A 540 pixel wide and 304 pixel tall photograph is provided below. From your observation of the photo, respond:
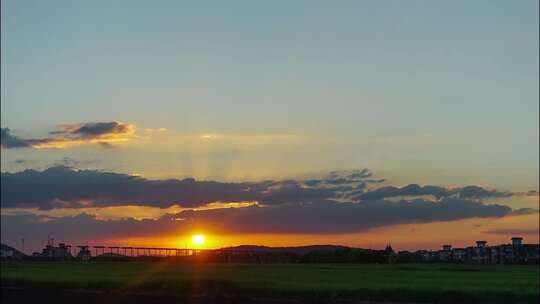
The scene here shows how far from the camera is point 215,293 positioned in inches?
1182

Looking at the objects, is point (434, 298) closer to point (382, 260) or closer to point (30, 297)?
point (30, 297)

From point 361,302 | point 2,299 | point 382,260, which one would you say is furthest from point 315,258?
point 361,302

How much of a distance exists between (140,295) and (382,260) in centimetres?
7189

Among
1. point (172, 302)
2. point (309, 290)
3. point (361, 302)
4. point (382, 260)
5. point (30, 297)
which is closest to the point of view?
point (361, 302)

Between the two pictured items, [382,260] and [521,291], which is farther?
[382,260]

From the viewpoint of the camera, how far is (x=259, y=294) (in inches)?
1288

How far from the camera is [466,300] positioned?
29.3 m

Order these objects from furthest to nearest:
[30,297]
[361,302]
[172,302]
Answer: [30,297] < [172,302] < [361,302]

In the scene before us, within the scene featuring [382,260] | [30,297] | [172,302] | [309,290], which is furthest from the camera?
[382,260]

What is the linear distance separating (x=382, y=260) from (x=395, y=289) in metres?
68.1

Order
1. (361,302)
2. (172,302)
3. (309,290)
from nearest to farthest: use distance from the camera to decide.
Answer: (361,302), (172,302), (309,290)

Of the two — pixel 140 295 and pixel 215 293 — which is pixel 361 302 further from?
pixel 140 295

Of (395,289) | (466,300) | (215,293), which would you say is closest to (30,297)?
(215,293)

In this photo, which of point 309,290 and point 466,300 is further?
point 309,290
